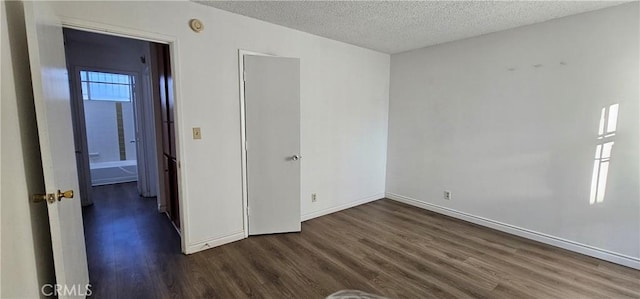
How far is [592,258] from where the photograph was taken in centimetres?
274

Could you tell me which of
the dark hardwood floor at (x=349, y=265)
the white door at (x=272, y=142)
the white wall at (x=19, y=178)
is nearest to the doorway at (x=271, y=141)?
the white door at (x=272, y=142)

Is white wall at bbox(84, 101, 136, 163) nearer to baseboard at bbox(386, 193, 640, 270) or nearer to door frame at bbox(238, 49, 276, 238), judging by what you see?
door frame at bbox(238, 49, 276, 238)

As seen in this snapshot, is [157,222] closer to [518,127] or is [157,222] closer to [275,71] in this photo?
[275,71]

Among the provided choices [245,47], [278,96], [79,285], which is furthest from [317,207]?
[79,285]

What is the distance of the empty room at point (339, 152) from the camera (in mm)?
2031

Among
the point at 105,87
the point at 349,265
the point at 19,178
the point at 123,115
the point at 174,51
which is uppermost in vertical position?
the point at 105,87

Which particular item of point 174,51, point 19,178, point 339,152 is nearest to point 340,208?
point 339,152

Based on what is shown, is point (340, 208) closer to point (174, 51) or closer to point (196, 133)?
point (196, 133)

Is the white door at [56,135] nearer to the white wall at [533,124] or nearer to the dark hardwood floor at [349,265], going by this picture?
the dark hardwood floor at [349,265]

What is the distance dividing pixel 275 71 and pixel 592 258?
3.74 metres

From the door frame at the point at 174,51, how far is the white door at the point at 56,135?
0.23 meters

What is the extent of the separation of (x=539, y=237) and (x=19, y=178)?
431 centimetres

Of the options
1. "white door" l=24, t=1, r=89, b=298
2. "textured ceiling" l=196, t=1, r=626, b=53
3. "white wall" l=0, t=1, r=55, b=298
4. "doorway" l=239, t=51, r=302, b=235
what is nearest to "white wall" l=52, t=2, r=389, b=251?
"doorway" l=239, t=51, r=302, b=235

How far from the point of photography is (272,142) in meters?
3.18
